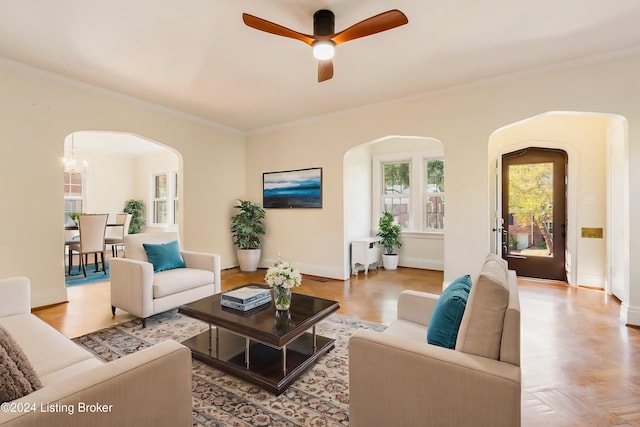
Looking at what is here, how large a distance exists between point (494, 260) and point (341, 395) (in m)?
1.26

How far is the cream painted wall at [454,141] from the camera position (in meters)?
3.05

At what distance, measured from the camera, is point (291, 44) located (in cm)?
284

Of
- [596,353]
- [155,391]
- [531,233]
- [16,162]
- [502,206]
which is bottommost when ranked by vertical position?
[596,353]

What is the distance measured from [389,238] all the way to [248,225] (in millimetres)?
2705

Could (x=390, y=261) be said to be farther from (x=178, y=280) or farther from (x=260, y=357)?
(x=260, y=357)

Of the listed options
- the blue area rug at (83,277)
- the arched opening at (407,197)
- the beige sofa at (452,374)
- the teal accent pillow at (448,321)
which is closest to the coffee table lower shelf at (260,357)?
the beige sofa at (452,374)

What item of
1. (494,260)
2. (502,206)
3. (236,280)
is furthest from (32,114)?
(502,206)

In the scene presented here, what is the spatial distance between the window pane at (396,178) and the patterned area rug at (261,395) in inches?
161

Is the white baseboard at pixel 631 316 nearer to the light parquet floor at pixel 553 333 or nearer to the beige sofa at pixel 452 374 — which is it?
the light parquet floor at pixel 553 333

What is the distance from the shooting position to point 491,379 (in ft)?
3.59

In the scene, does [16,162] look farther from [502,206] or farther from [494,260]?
[502,206]

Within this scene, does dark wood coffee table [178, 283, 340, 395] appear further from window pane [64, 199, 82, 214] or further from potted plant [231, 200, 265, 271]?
window pane [64, 199, 82, 214]

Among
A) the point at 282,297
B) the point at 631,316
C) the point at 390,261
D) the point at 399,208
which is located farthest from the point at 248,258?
the point at 631,316

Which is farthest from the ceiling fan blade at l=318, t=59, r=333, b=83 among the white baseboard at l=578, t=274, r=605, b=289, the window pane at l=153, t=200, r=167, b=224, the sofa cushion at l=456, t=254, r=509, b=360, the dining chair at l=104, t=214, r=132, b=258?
the window pane at l=153, t=200, r=167, b=224
